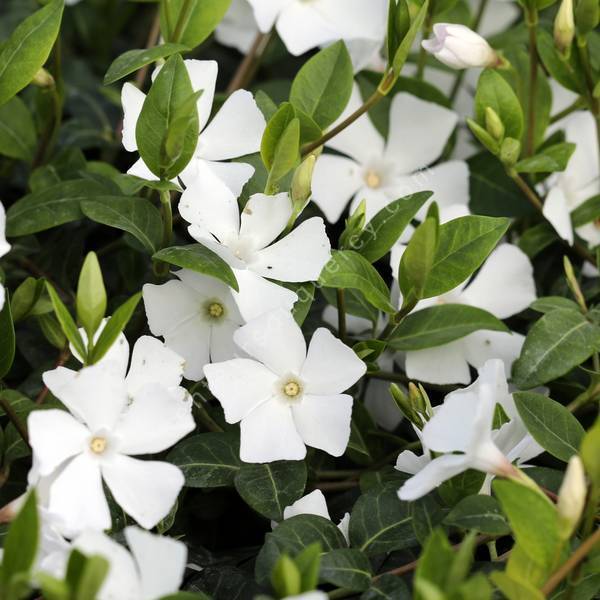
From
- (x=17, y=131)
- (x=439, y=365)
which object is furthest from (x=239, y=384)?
(x=17, y=131)

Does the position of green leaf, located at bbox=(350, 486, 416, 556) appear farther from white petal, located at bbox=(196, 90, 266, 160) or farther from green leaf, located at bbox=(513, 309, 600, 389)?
white petal, located at bbox=(196, 90, 266, 160)

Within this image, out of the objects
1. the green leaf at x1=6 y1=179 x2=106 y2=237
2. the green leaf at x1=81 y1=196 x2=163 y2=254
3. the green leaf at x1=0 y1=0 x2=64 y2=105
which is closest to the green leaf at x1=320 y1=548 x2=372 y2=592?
the green leaf at x1=81 y1=196 x2=163 y2=254

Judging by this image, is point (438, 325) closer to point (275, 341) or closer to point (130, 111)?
point (275, 341)

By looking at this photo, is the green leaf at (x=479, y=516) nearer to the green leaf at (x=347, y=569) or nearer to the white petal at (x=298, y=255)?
the green leaf at (x=347, y=569)

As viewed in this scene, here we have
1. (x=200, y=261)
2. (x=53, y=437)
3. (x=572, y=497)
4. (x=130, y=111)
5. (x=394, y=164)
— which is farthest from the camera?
(x=394, y=164)

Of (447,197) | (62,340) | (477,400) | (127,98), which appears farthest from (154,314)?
(447,197)

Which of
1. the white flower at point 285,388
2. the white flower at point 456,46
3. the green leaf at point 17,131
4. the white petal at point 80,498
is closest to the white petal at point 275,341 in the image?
the white flower at point 285,388

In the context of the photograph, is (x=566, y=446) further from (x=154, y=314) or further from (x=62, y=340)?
(x=62, y=340)
